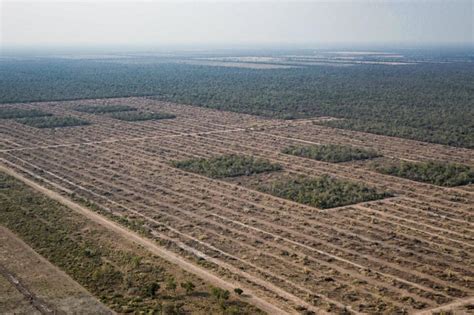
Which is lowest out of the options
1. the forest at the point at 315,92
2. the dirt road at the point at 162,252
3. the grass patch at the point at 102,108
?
the forest at the point at 315,92

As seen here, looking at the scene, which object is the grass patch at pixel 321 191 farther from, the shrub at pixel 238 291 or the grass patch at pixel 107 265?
the shrub at pixel 238 291

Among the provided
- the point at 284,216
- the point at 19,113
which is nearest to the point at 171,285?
the point at 284,216

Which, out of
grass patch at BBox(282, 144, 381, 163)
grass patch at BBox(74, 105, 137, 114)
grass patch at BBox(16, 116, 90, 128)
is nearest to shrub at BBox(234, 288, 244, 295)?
grass patch at BBox(282, 144, 381, 163)

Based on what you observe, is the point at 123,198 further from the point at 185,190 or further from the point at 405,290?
the point at 405,290

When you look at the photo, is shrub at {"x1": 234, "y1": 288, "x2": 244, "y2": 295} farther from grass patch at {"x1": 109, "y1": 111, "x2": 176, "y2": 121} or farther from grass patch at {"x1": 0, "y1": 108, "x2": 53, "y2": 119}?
grass patch at {"x1": 0, "y1": 108, "x2": 53, "y2": 119}

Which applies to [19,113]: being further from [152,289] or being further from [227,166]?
[152,289]

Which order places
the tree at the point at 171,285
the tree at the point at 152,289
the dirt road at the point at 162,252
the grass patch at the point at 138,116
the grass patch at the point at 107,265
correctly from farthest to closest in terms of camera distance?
the grass patch at the point at 138,116 → the tree at the point at 171,285 → the tree at the point at 152,289 → the dirt road at the point at 162,252 → the grass patch at the point at 107,265

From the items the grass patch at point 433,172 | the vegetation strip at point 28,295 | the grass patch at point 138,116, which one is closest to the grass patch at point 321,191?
the grass patch at point 433,172
